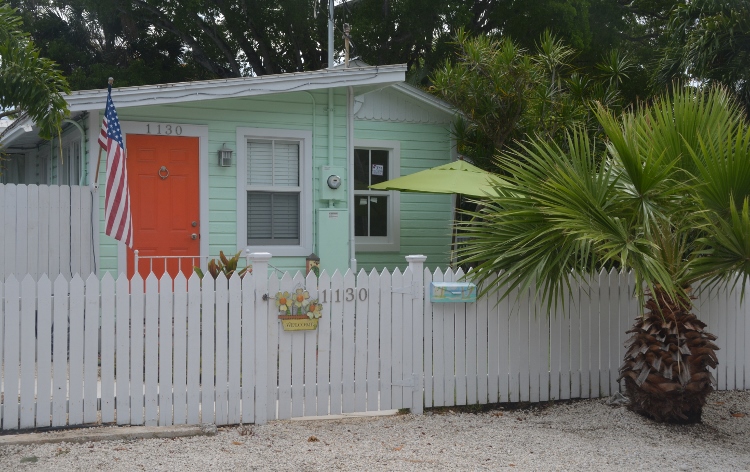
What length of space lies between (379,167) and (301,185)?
7.85ft

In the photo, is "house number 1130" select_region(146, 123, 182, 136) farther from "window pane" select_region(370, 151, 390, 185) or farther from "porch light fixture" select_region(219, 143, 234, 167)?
"window pane" select_region(370, 151, 390, 185)

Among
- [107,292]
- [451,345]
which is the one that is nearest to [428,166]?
[451,345]

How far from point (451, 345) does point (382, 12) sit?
54.6ft

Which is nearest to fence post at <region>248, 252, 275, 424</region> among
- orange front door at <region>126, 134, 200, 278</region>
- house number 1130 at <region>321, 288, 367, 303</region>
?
house number 1130 at <region>321, 288, 367, 303</region>

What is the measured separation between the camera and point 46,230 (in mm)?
9242

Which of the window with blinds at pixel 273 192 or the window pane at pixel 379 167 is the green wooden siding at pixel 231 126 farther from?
the window pane at pixel 379 167

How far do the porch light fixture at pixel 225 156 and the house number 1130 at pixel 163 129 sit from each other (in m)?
0.55

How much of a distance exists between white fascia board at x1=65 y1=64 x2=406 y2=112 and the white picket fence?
3.61 ft

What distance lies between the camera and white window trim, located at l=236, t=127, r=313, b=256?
1022cm

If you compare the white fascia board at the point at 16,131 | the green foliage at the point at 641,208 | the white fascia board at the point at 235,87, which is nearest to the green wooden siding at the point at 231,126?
the white fascia board at the point at 235,87

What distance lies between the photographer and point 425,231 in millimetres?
12914

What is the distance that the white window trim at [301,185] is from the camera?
33.5ft

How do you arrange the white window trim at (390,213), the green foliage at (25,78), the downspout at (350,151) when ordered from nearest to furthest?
the green foliage at (25,78) < the downspout at (350,151) < the white window trim at (390,213)

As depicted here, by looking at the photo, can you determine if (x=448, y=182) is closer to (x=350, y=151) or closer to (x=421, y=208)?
(x=350, y=151)
